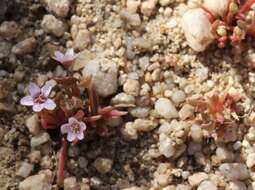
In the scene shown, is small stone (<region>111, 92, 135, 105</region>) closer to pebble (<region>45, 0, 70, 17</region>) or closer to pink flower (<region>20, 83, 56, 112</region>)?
pink flower (<region>20, 83, 56, 112</region>)

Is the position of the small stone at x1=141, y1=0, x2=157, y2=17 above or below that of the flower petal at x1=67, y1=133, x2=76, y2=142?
above

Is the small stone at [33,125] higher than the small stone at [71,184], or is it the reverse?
the small stone at [33,125]

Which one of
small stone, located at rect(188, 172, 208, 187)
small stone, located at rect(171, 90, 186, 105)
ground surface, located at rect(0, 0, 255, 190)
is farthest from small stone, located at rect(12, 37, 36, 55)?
small stone, located at rect(188, 172, 208, 187)

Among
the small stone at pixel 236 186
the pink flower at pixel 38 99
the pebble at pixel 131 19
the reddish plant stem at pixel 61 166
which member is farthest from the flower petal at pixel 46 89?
the small stone at pixel 236 186

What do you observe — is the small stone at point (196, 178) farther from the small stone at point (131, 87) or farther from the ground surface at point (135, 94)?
the small stone at point (131, 87)

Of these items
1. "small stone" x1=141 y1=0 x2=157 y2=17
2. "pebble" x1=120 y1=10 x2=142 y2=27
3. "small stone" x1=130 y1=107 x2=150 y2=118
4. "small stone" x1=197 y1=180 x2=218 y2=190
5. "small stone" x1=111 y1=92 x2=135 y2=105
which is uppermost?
"small stone" x1=141 y1=0 x2=157 y2=17

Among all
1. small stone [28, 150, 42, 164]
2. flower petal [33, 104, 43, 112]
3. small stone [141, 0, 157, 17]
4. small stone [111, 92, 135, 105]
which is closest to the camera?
flower petal [33, 104, 43, 112]
